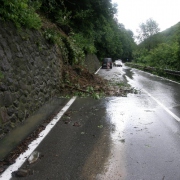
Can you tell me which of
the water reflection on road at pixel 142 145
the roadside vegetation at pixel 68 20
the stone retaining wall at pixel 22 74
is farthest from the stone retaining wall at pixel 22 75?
the water reflection on road at pixel 142 145

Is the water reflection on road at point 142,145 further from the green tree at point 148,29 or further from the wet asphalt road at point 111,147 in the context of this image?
the green tree at point 148,29

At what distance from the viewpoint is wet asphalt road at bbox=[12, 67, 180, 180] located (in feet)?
12.7

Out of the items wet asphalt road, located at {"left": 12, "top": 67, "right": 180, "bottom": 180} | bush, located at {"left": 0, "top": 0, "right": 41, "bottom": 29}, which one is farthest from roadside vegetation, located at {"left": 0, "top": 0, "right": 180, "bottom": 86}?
wet asphalt road, located at {"left": 12, "top": 67, "right": 180, "bottom": 180}

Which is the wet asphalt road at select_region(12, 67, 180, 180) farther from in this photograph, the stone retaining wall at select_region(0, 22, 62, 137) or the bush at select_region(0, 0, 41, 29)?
the bush at select_region(0, 0, 41, 29)

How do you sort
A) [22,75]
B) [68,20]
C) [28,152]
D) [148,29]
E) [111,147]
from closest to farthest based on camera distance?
[28,152] < [111,147] < [22,75] < [68,20] < [148,29]

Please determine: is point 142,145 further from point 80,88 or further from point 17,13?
point 80,88

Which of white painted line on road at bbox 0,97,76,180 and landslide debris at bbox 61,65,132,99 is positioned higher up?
white painted line on road at bbox 0,97,76,180

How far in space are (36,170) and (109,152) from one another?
1.46m

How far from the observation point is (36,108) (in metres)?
7.57

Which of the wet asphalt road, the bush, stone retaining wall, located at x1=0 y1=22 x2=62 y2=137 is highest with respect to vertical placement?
the bush

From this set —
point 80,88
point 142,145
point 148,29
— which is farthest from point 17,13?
point 148,29

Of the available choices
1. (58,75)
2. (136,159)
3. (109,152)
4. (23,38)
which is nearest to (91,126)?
(109,152)

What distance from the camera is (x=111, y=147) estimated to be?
16.4 ft

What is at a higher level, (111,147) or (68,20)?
(68,20)
